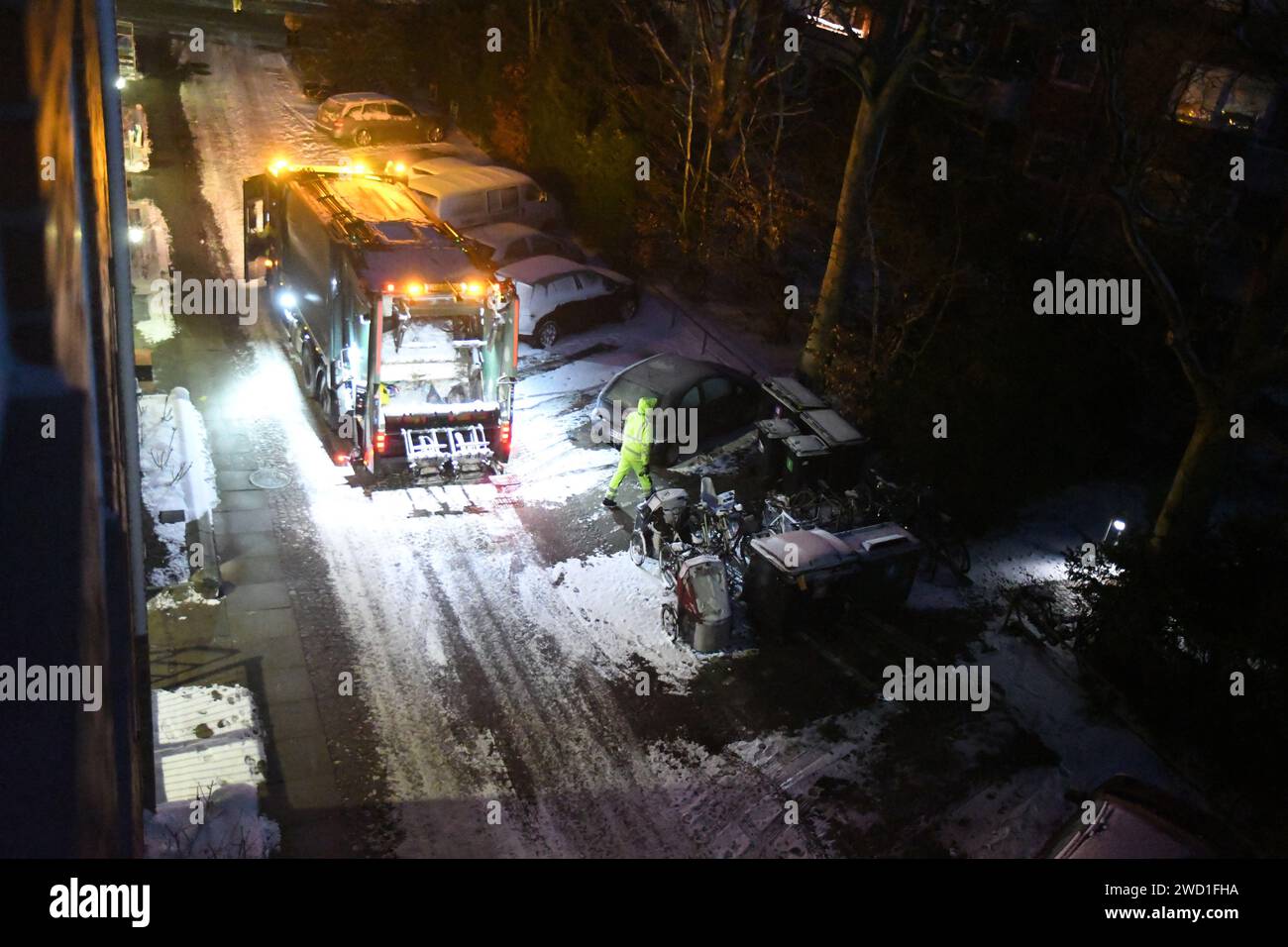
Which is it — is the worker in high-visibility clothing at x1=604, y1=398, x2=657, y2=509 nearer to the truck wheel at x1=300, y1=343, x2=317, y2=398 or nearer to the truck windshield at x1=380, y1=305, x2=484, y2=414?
the truck windshield at x1=380, y1=305, x2=484, y2=414

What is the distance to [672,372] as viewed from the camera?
1590 cm

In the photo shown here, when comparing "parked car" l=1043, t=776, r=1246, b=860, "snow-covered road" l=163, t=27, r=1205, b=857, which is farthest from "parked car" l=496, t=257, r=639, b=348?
"parked car" l=1043, t=776, r=1246, b=860

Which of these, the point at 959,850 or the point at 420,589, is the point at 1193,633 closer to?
the point at 959,850

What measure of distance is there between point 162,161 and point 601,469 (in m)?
15.2

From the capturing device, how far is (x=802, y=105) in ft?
72.8

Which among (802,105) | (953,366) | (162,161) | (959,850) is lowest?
(959,850)

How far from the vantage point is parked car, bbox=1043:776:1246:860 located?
293 inches

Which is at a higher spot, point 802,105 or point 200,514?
point 802,105

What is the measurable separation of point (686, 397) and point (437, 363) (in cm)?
367

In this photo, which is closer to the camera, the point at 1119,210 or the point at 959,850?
the point at 959,850

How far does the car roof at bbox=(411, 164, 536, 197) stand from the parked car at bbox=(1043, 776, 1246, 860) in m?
17.4

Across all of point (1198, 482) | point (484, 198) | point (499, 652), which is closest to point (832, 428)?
point (1198, 482)

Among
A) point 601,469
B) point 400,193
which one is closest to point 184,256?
point 400,193

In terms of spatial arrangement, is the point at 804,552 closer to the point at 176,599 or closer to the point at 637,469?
the point at 637,469
